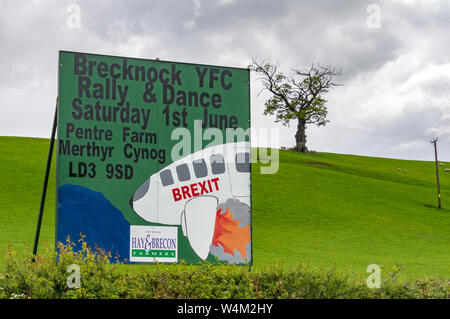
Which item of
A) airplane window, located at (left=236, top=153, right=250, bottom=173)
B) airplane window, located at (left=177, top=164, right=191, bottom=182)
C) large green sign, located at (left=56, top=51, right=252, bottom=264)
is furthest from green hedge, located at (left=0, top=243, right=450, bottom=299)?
airplane window, located at (left=236, top=153, right=250, bottom=173)

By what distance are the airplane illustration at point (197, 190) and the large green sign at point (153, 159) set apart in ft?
0.07

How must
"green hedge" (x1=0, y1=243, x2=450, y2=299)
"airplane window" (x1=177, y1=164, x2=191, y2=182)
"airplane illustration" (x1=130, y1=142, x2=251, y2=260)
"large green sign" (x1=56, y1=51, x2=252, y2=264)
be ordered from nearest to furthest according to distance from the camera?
"green hedge" (x1=0, y1=243, x2=450, y2=299), "large green sign" (x1=56, y1=51, x2=252, y2=264), "airplane illustration" (x1=130, y1=142, x2=251, y2=260), "airplane window" (x1=177, y1=164, x2=191, y2=182)

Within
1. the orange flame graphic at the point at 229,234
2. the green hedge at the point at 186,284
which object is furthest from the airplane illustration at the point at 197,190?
the green hedge at the point at 186,284

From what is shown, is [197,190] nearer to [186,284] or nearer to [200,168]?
[200,168]

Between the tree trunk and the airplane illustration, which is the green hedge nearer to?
the airplane illustration

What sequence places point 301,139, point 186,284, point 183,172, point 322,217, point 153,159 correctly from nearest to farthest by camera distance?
point 186,284
point 153,159
point 183,172
point 322,217
point 301,139

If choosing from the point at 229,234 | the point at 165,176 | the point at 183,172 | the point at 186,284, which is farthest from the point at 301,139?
the point at 186,284

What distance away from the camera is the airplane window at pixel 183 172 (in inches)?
440

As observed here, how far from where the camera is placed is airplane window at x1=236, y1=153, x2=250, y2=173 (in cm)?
1154

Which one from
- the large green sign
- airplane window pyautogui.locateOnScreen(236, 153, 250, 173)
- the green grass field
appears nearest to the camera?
the large green sign

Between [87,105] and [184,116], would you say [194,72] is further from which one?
[87,105]

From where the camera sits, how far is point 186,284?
909cm

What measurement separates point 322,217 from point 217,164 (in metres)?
28.0

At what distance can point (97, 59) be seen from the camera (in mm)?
10961
